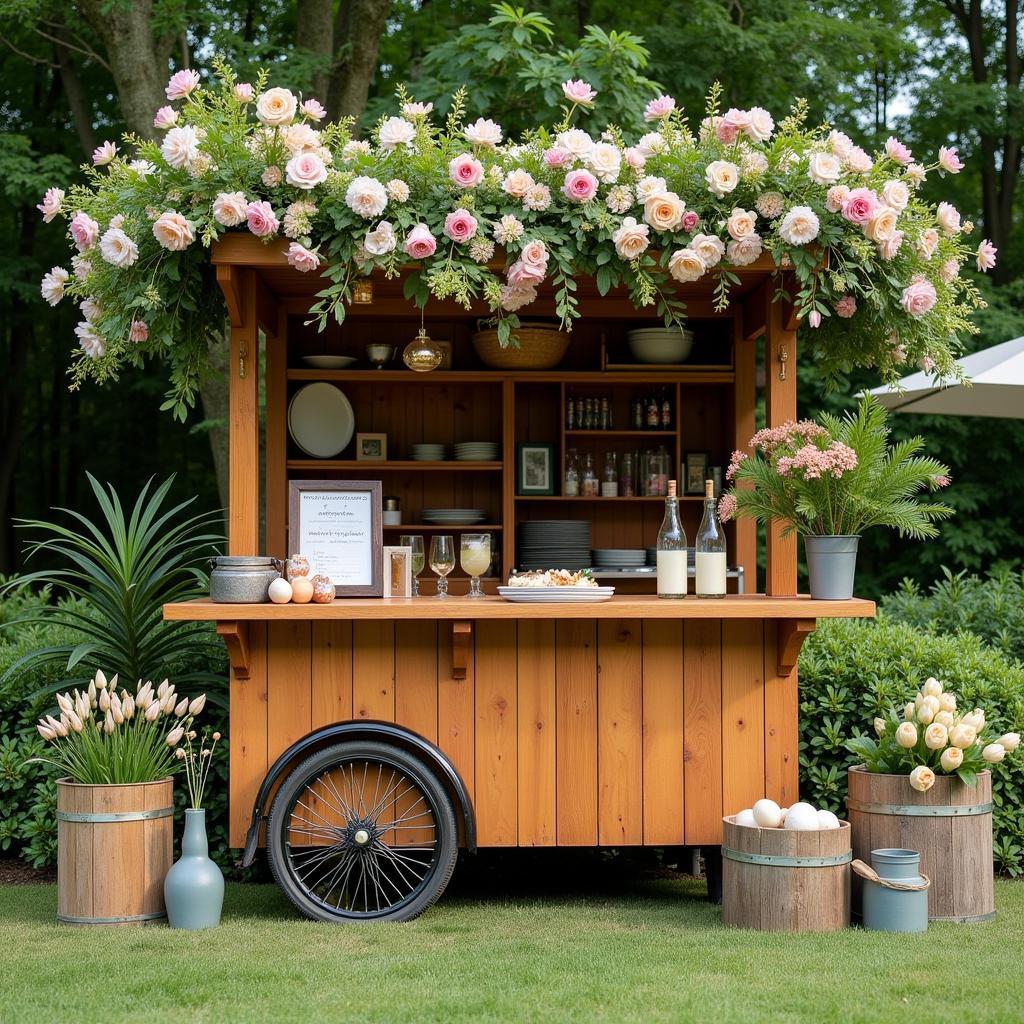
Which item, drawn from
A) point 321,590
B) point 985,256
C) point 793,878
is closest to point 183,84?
point 321,590

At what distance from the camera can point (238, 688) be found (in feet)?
13.3

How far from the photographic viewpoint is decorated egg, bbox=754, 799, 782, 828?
3779 mm

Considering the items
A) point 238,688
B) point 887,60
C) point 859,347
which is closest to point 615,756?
point 238,688

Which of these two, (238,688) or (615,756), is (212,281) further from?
(615,756)

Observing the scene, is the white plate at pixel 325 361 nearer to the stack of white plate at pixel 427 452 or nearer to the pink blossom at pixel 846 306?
the stack of white plate at pixel 427 452

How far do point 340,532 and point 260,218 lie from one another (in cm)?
104

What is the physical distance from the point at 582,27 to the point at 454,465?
213 inches

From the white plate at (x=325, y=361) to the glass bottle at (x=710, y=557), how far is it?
2.17 meters

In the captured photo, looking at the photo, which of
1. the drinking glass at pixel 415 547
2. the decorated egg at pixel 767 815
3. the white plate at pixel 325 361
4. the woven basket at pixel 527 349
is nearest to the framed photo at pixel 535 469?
the woven basket at pixel 527 349

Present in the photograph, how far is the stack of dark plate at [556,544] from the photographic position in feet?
19.6

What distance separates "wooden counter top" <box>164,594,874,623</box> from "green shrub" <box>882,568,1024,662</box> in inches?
75.2

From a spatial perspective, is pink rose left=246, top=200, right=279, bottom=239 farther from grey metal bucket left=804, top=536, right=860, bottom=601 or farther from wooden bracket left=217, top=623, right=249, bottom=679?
grey metal bucket left=804, top=536, right=860, bottom=601

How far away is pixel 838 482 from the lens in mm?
3975

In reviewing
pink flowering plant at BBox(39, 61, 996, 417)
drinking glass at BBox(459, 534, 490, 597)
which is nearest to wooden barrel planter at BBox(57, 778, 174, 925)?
drinking glass at BBox(459, 534, 490, 597)
